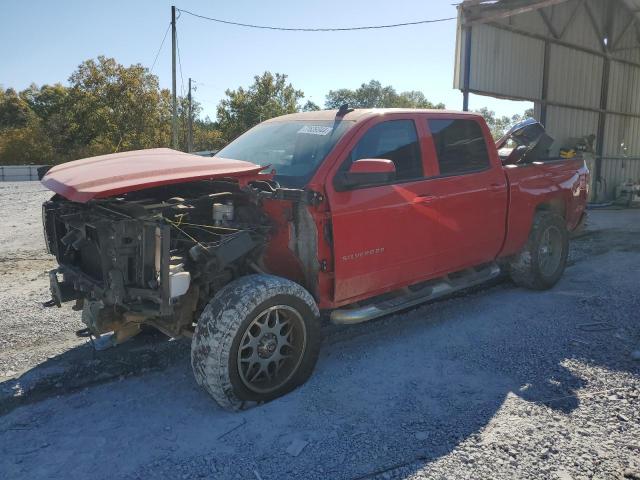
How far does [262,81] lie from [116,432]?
102 feet

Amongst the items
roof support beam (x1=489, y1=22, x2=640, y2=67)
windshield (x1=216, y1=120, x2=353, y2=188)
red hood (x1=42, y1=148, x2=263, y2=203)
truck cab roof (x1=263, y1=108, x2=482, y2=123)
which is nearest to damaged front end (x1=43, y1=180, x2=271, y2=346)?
red hood (x1=42, y1=148, x2=263, y2=203)

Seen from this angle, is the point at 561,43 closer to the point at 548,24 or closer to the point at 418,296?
the point at 548,24

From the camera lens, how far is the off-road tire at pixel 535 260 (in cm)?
587

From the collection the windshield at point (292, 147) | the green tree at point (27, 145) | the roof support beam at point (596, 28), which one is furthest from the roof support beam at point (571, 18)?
the green tree at point (27, 145)

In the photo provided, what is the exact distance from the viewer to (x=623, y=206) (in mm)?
16812

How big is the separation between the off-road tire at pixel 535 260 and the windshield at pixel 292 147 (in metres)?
2.86

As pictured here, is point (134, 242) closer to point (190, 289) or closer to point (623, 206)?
point (190, 289)

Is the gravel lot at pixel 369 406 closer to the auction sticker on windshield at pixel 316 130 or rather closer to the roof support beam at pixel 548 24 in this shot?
the auction sticker on windshield at pixel 316 130

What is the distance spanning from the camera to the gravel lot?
2.90m

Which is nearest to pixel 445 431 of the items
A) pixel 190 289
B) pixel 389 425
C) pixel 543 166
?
pixel 389 425

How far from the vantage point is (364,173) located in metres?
3.79

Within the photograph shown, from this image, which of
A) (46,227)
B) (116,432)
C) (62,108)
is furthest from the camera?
(62,108)

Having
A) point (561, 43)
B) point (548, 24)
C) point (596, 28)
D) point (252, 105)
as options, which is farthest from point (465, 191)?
point (252, 105)

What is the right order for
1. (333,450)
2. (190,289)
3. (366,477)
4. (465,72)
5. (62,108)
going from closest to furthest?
1. (366,477)
2. (333,450)
3. (190,289)
4. (465,72)
5. (62,108)
